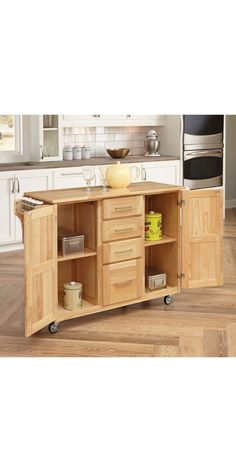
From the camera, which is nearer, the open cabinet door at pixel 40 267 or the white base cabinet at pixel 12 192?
the open cabinet door at pixel 40 267

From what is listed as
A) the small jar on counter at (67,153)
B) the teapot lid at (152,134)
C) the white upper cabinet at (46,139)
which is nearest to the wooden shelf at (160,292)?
the white upper cabinet at (46,139)

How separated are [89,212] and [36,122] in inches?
113

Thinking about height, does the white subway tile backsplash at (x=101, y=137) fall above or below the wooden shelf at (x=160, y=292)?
above

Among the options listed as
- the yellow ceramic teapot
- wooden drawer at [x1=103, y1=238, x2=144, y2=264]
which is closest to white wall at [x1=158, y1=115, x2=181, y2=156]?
the yellow ceramic teapot

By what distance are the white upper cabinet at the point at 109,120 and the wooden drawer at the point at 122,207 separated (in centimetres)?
311

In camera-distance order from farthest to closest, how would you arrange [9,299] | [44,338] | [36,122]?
[36,122] → [9,299] → [44,338]

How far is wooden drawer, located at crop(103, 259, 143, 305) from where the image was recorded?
161 inches

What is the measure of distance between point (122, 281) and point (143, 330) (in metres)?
0.35

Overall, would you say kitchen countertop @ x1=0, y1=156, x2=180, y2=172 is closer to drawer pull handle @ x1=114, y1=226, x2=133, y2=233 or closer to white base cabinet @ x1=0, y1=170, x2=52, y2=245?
white base cabinet @ x1=0, y1=170, x2=52, y2=245

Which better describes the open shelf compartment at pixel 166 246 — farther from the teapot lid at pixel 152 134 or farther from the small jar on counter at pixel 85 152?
the teapot lid at pixel 152 134

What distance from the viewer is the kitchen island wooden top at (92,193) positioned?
3787 mm

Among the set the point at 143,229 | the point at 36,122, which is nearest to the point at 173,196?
the point at 143,229
